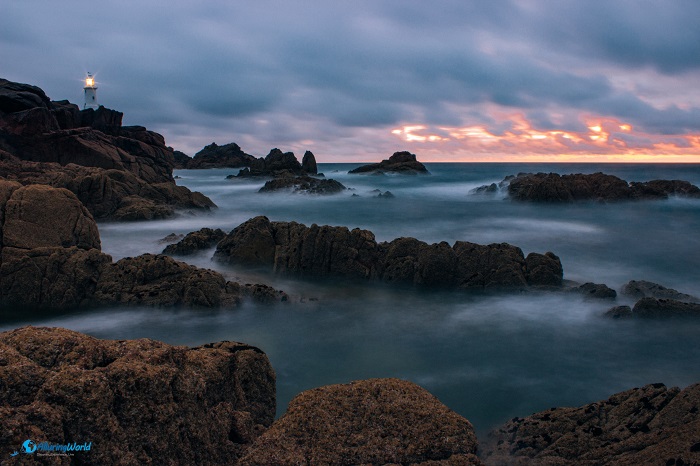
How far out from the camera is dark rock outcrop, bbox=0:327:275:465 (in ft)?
9.76

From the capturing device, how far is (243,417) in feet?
13.4

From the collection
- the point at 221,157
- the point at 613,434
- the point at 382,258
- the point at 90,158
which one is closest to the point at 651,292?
the point at 382,258

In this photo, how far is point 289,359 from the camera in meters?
7.93

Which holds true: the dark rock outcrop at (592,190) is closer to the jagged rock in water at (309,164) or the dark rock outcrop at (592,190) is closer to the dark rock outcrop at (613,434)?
the dark rock outcrop at (613,434)

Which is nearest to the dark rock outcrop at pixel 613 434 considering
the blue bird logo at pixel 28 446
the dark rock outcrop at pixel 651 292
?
→ the blue bird logo at pixel 28 446

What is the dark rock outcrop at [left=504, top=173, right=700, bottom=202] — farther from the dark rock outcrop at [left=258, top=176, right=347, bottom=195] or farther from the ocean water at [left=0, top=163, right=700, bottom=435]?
the ocean water at [left=0, top=163, right=700, bottom=435]

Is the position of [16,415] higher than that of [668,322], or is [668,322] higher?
[16,415]

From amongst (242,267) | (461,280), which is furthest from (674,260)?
(242,267)

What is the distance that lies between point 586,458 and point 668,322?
20.5 ft

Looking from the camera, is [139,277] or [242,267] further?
[242,267]

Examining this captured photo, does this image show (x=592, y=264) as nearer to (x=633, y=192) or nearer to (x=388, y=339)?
(x=388, y=339)

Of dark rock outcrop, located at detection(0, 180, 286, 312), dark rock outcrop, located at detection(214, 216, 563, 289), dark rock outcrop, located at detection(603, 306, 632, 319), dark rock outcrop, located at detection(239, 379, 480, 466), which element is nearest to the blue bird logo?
dark rock outcrop, located at detection(239, 379, 480, 466)

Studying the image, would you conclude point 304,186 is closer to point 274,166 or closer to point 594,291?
point 274,166

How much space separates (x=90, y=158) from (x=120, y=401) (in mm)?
30708
